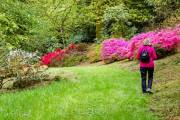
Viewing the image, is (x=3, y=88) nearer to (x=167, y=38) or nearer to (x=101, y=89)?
(x=101, y=89)

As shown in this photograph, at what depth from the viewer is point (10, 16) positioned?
17.4 meters

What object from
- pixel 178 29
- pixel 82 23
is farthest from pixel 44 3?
pixel 178 29

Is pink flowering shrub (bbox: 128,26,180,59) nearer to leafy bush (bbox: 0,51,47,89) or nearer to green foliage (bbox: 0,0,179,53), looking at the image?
green foliage (bbox: 0,0,179,53)

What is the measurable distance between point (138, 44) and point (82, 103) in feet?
44.3

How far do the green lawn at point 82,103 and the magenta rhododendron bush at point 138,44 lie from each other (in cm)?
782

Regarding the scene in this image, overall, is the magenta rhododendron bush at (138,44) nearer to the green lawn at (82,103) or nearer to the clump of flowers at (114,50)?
the clump of flowers at (114,50)

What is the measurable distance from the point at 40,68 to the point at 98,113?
7743 millimetres

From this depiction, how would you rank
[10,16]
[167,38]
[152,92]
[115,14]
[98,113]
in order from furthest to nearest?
1. [115,14]
2. [167,38]
3. [10,16]
4. [152,92]
5. [98,113]

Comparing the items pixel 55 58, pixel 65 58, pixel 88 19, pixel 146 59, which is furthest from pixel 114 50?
pixel 146 59

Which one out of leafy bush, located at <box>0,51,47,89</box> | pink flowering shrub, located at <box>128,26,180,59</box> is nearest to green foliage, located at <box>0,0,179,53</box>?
pink flowering shrub, located at <box>128,26,180,59</box>

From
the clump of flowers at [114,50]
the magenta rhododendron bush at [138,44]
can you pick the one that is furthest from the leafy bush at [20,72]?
the clump of flowers at [114,50]

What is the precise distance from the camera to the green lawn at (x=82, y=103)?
411 inches

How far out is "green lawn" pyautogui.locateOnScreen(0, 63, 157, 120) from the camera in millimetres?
10441

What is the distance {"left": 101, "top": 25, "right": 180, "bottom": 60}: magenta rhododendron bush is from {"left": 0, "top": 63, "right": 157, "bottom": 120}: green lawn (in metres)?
7.82
